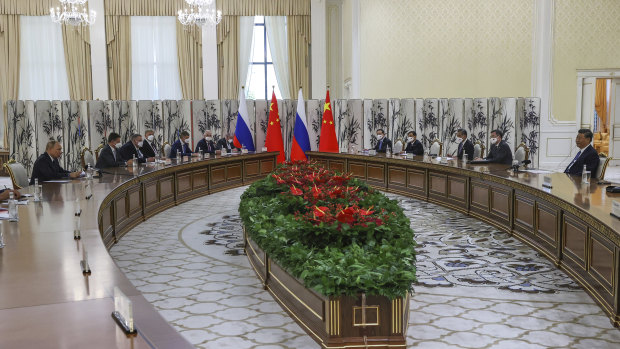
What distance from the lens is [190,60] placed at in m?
16.7

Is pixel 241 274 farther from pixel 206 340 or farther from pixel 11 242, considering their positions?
pixel 11 242

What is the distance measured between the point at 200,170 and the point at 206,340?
6.68 metres

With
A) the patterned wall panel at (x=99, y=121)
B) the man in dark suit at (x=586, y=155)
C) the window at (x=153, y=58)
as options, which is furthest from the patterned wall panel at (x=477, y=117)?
the window at (x=153, y=58)

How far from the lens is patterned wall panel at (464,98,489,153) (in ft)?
40.0

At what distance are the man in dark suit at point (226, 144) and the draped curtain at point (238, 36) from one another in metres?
4.65

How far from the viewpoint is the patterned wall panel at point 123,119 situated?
1241 cm

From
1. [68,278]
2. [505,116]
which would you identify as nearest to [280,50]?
[505,116]

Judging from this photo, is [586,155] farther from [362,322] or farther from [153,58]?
[153,58]

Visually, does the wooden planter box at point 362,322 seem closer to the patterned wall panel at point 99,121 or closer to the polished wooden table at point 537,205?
the polished wooden table at point 537,205

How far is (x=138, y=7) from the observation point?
16.3m

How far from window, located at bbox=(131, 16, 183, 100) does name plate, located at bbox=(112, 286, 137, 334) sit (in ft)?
48.4

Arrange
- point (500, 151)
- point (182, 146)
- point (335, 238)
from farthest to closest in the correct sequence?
point (182, 146) → point (500, 151) → point (335, 238)

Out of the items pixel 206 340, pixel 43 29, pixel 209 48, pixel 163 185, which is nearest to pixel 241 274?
pixel 206 340

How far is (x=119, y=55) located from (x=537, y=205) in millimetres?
13082
